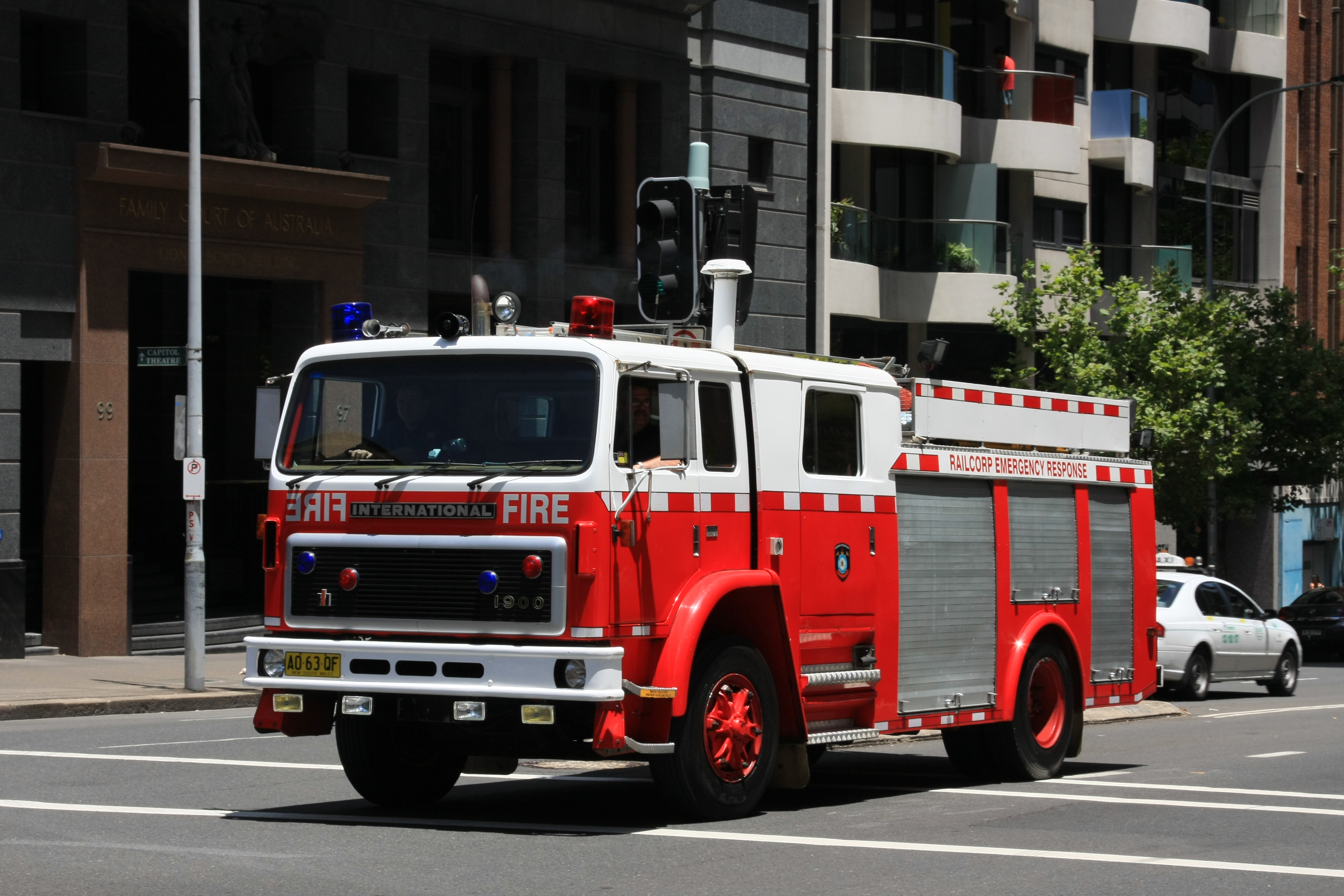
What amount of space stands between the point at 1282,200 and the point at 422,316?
2950 centimetres

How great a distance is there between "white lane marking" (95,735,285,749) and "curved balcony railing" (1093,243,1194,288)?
28691 mm

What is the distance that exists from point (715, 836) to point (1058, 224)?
34449mm

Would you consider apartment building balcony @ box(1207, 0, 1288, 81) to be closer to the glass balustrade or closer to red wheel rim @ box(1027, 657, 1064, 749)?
the glass balustrade

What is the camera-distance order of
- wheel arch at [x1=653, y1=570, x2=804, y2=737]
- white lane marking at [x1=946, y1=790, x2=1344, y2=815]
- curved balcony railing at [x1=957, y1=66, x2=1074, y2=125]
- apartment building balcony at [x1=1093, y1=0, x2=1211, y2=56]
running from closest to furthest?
1. wheel arch at [x1=653, y1=570, x2=804, y2=737]
2. white lane marking at [x1=946, y1=790, x2=1344, y2=815]
3. curved balcony railing at [x1=957, y1=66, x2=1074, y2=125]
4. apartment building balcony at [x1=1093, y1=0, x2=1211, y2=56]

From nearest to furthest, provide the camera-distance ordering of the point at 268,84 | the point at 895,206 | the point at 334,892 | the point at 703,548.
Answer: the point at 334,892 < the point at 703,548 < the point at 268,84 < the point at 895,206

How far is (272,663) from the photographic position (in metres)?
10.9

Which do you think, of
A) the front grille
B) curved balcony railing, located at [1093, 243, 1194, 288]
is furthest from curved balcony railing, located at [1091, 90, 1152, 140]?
the front grille

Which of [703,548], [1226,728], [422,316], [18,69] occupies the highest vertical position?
[18,69]

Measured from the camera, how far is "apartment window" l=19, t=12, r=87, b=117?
994 inches

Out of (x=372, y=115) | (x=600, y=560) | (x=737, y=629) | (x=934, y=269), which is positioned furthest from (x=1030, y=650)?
(x=934, y=269)

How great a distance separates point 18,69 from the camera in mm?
24547

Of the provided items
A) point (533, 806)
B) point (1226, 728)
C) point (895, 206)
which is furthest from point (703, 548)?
point (895, 206)

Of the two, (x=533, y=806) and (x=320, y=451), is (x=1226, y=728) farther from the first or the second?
(x=320, y=451)

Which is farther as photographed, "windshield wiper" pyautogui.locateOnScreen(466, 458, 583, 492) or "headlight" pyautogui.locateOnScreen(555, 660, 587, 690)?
"windshield wiper" pyautogui.locateOnScreen(466, 458, 583, 492)
